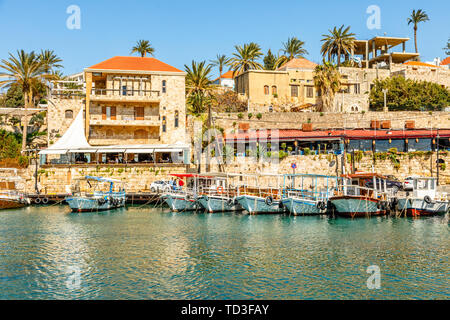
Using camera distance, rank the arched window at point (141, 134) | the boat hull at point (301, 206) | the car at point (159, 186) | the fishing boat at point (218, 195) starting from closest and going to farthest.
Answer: the boat hull at point (301, 206) < the fishing boat at point (218, 195) < the car at point (159, 186) < the arched window at point (141, 134)

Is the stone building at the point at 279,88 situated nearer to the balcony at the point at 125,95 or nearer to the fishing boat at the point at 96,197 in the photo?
the balcony at the point at 125,95

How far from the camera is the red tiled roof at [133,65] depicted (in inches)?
2197

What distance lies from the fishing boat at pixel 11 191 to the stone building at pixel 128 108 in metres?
7.05

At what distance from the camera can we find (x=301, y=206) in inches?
1535

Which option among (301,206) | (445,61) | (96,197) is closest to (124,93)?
(96,197)

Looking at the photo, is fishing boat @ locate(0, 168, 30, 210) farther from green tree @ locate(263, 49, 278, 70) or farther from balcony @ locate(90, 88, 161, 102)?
green tree @ locate(263, 49, 278, 70)

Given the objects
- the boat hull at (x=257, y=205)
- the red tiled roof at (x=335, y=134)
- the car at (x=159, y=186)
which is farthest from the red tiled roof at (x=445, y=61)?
the car at (x=159, y=186)

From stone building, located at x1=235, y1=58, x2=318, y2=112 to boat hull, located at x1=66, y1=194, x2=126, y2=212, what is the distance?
2638cm

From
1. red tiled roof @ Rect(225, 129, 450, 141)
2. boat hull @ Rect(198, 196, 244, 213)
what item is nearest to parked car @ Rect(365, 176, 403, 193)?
red tiled roof @ Rect(225, 129, 450, 141)

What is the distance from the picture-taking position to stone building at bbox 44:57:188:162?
54.5 metres

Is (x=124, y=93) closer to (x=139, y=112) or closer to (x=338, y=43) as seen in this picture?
(x=139, y=112)
